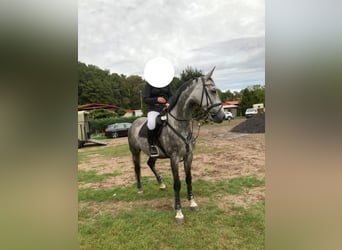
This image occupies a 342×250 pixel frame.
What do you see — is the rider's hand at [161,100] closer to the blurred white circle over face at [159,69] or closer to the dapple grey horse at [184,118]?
the dapple grey horse at [184,118]

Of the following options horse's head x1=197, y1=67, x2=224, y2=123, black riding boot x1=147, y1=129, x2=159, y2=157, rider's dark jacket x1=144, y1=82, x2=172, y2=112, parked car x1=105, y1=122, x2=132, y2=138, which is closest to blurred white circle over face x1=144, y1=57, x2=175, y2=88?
horse's head x1=197, y1=67, x2=224, y2=123

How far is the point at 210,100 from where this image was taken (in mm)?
3107

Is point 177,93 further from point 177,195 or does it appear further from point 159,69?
point 177,195

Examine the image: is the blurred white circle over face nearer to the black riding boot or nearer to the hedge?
the black riding boot

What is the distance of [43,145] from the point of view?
958 mm

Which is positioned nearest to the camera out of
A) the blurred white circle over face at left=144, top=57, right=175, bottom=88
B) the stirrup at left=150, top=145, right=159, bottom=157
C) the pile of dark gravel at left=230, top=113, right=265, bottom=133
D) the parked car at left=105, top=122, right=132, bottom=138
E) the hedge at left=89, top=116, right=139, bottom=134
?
the blurred white circle over face at left=144, top=57, right=175, bottom=88

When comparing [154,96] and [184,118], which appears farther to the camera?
[154,96]

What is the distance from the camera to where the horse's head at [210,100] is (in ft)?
10.1

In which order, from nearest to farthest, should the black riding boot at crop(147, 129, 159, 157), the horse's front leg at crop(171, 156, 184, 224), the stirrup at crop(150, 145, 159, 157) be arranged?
the horse's front leg at crop(171, 156, 184, 224), the black riding boot at crop(147, 129, 159, 157), the stirrup at crop(150, 145, 159, 157)

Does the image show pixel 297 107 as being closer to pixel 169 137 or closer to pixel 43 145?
pixel 43 145

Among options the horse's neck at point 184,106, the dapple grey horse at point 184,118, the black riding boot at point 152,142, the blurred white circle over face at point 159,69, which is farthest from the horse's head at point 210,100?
the black riding boot at point 152,142

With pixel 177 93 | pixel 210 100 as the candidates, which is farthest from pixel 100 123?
pixel 210 100

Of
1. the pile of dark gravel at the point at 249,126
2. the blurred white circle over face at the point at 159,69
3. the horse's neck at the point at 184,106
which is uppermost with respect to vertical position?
the blurred white circle over face at the point at 159,69

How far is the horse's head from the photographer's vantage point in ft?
10.1
